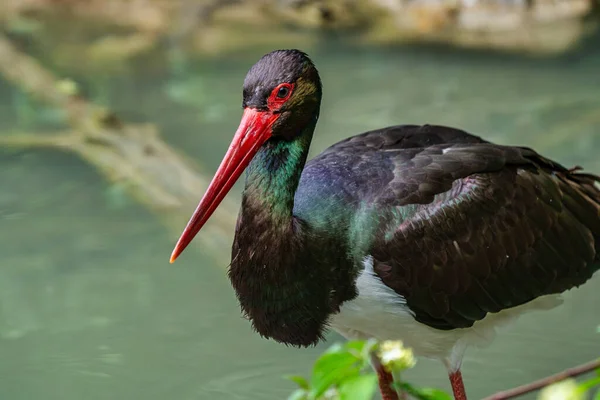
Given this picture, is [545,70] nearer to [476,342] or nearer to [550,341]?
[550,341]

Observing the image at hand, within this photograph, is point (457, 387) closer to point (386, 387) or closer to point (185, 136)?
point (386, 387)

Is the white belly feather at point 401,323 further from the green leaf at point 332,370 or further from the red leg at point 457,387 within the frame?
the green leaf at point 332,370

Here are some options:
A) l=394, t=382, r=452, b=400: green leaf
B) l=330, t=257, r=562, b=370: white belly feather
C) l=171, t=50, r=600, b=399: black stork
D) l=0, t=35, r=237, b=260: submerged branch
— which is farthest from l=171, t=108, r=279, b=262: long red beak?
l=0, t=35, r=237, b=260: submerged branch

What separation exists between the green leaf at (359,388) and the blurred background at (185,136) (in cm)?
304

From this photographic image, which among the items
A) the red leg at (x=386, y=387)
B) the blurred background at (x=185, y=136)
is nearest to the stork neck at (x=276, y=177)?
the red leg at (x=386, y=387)

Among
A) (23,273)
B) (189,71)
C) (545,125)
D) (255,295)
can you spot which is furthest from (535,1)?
(255,295)

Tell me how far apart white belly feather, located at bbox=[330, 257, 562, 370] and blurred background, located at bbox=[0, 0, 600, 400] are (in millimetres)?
517

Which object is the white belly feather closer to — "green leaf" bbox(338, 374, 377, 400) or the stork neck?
the stork neck

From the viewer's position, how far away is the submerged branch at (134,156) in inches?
236

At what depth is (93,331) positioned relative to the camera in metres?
5.21

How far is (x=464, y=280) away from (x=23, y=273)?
2844 millimetres

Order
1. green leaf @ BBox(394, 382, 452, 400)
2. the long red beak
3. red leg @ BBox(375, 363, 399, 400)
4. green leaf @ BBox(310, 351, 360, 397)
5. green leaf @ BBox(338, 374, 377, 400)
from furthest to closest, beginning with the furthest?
1. red leg @ BBox(375, 363, 399, 400)
2. the long red beak
3. green leaf @ BBox(394, 382, 452, 400)
4. green leaf @ BBox(310, 351, 360, 397)
5. green leaf @ BBox(338, 374, 377, 400)

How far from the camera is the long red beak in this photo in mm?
3572

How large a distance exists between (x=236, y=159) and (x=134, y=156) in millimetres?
3094
